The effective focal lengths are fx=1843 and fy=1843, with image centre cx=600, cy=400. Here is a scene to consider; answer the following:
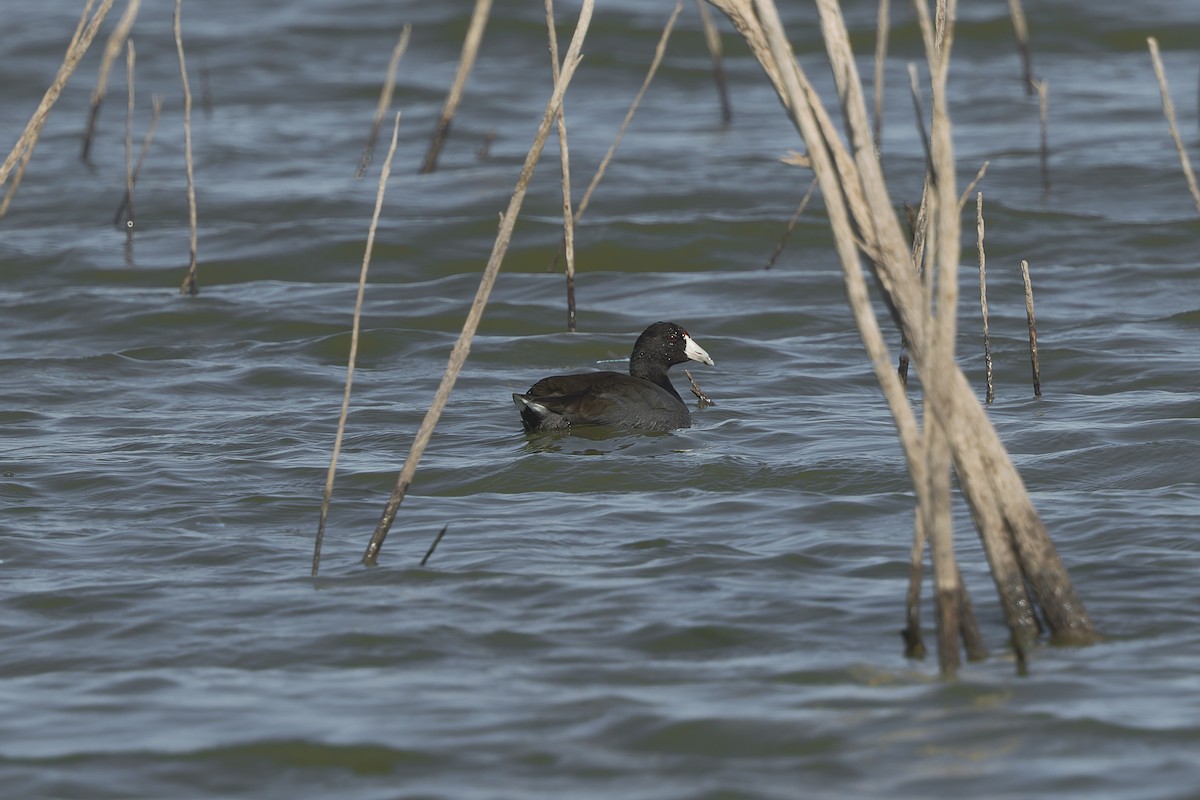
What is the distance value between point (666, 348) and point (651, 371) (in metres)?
0.16

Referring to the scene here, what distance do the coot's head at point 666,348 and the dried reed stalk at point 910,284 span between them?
5584 millimetres

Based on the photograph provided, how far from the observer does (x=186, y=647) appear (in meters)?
5.93

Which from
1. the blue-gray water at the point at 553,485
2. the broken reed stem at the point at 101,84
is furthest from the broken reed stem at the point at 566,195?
the broken reed stem at the point at 101,84

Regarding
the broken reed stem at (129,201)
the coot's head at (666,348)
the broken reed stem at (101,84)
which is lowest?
the coot's head at (666,348)

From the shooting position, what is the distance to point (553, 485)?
27.6 feet

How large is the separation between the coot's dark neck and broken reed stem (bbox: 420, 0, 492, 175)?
2.32 m

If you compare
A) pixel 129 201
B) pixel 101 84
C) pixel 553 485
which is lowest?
pixel 553 485

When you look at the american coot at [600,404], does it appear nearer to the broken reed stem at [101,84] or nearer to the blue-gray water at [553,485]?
the blue-gray water at [553,485]

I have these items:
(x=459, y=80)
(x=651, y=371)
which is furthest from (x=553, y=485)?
(x=459, y=80)

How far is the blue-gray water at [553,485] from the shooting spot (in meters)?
5.05

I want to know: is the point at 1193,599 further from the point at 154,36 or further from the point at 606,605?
the point at 154,36

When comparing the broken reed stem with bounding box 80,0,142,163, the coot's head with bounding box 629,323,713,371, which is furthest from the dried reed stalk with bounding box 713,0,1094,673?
the broken reed stem with bounding box 80,0,142,163

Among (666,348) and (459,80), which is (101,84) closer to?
(459,80)

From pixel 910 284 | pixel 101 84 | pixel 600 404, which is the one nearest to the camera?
pixel 910 284
